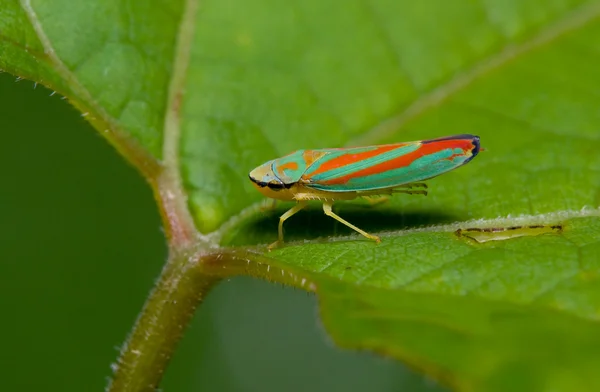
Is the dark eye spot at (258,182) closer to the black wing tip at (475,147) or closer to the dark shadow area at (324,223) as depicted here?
the dark shadow area at (324,223)

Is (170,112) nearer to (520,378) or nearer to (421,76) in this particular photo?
(421,76)

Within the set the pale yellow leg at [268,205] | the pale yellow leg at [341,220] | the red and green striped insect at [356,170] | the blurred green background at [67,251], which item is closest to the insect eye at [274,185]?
the red and green striped insect at [356,170]

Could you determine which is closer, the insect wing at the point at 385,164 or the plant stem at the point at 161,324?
the plant stem at the point at 161,324

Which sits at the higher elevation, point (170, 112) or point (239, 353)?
point (170, 112)

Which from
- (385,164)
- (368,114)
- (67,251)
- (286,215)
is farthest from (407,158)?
(67,251)

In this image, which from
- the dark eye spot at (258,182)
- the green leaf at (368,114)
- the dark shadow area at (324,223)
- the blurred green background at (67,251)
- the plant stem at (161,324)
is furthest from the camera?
the blurred green background at (67,251)

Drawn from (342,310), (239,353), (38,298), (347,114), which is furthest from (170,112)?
(239,353)

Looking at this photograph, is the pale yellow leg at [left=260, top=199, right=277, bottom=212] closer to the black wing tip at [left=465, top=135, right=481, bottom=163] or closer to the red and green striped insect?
the red and green striped insect

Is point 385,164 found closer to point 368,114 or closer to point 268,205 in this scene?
point 368,114
